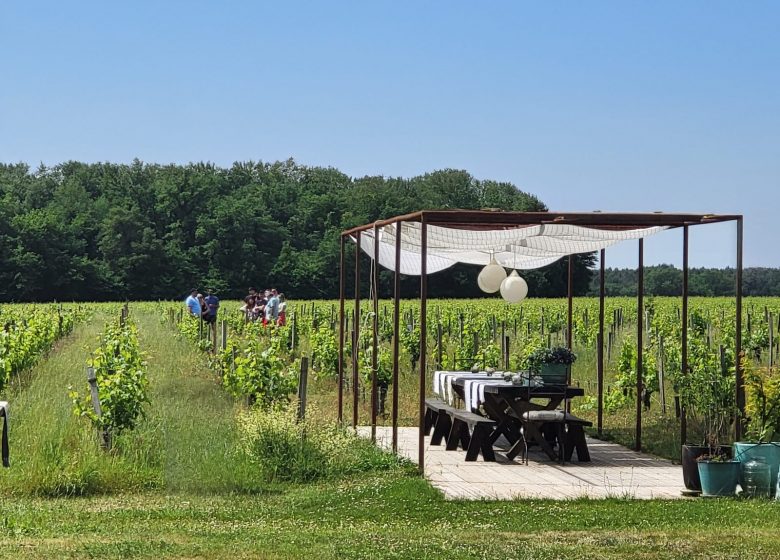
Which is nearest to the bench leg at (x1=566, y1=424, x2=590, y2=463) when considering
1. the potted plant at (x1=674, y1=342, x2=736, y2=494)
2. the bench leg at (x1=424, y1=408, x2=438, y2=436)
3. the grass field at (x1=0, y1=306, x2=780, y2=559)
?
the potted plant at (x1=674, y1=342, x2=736, y2=494)

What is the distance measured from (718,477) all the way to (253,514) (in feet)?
11.4

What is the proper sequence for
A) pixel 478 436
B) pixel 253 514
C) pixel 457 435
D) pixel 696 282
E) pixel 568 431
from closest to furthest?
pixel 253 514
pixel 478 436
pixel 568 431
pixel 457 435
pixel 696 282

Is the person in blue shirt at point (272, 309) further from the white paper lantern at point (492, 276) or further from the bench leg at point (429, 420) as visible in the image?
the white paper lantern at point (492, 276)

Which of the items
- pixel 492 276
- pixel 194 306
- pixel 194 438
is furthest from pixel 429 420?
pixel 194 306

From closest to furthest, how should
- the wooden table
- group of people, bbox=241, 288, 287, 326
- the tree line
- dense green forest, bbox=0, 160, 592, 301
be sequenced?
the wooden table, group of people, bbox=241, 288, 287, 326, the tree line, dense green forest, bbox=0, 160, 592, 301

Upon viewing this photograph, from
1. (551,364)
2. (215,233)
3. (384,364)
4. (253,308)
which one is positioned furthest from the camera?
(215,233)

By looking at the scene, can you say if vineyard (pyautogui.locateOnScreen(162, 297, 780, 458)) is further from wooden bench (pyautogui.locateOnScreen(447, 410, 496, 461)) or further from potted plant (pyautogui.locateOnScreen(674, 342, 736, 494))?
wooden bench (pyautogui.locateOnScreen(447, 410, 496, 461))

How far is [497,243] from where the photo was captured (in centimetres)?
1142

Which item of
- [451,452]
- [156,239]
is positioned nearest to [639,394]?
[451,452]

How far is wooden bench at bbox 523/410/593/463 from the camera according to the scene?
1043cm

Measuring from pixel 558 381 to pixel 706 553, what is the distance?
171 inches

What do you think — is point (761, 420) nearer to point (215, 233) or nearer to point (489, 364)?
point (489, 364)

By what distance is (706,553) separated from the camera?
6.59 m

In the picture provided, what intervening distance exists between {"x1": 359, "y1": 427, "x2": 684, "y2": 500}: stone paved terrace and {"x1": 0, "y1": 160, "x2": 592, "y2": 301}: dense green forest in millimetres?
37418
